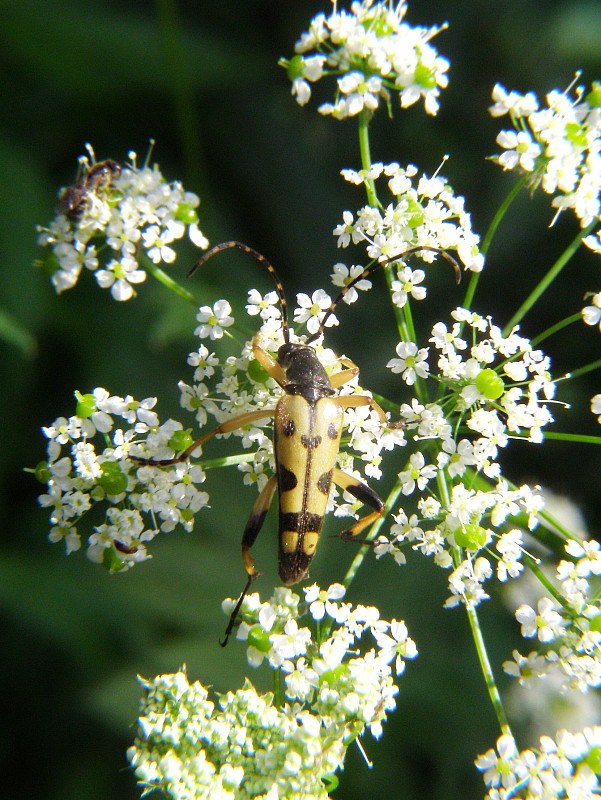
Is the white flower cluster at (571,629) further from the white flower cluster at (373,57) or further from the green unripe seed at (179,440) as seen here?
the white flower cluster at (373,57)

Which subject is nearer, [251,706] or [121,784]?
[251,706]

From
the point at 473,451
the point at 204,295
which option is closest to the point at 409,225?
the point at 473,451

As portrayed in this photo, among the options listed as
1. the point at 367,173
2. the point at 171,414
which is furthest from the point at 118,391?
the point at 367,173

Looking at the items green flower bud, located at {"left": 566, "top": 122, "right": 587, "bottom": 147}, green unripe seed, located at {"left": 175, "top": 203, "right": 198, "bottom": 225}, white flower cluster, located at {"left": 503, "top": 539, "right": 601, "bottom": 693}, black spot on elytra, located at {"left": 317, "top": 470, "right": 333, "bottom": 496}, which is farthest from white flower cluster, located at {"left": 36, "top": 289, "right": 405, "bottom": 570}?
green flower bud, located at {"left": 566, "top": 122, "right": 587, "bottom": 147}

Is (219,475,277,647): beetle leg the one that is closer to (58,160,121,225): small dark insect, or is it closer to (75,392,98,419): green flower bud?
(75,392,98,419): green flower bud

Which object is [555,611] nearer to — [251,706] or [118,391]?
[251,706]

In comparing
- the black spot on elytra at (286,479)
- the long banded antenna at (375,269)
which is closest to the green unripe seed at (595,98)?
the long banded antenna at (375,269)
